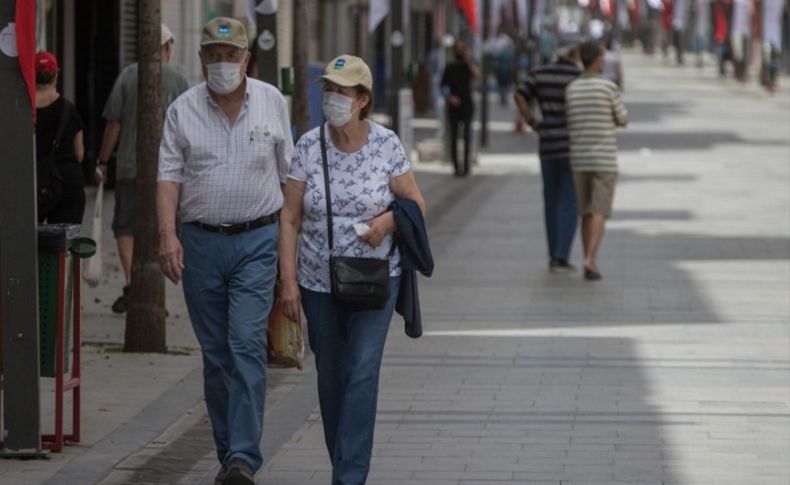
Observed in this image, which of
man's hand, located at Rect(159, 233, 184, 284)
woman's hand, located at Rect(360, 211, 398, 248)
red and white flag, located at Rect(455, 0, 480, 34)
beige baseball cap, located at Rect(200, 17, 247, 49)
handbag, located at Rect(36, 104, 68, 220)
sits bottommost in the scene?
red and white flag, located at Rect(455, 0, 480, 34)

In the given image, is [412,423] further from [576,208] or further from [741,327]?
[576,208]

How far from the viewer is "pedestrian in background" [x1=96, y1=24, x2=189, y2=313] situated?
470 inches

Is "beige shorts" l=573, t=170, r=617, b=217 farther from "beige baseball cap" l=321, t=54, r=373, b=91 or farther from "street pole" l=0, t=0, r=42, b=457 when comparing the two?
"beige baseball cap" l=321, t=54, r=373, b=91

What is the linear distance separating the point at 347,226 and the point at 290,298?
0.35m

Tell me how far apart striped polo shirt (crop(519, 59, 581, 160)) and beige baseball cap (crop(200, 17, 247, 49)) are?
792cm

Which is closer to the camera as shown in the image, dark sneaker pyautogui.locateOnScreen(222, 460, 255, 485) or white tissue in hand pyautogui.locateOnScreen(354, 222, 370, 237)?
white tissue in hand pyautogui.locateOnScreen(354, 222, 370, 237)

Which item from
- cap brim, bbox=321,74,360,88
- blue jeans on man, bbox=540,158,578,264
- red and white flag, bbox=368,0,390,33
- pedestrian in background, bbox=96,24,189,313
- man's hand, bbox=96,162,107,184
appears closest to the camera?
cap brim, bbox=321,74,360,88

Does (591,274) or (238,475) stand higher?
(238,475)

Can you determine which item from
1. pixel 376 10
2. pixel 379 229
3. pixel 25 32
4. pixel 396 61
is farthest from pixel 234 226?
pixel 396 61

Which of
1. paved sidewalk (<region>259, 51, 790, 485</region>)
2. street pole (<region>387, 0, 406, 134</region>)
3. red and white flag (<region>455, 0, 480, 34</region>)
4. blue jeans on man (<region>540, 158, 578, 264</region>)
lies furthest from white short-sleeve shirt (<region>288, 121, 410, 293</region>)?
red and white flag (<region>455, 0, 480, 34</region>)

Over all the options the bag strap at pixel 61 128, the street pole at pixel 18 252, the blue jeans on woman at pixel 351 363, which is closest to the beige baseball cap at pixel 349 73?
the blue jeans on woman at pixel 351 363

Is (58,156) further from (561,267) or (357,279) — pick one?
(561,267)

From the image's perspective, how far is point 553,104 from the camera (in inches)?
607

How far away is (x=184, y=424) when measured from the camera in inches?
360
